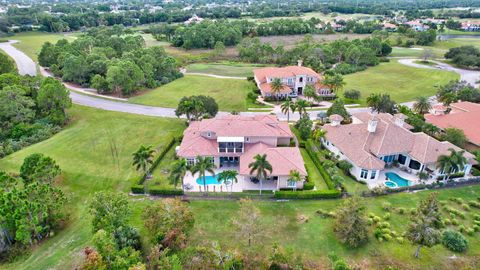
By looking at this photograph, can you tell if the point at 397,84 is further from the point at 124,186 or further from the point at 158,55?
the point at 124,186

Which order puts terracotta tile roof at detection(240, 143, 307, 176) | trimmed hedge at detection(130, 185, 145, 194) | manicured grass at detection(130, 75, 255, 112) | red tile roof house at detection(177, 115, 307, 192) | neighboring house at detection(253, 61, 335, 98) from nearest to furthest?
trimmed hedge at detection(130, 185, 145, 194)
terracotta tile roof at detection(240, 143, 307, 176)
red tile roof house at detection(177, 115, 307, 192)
manicured grass at detection(130, 75, 255, 112)
neighboring house at detection(253, 61, 335, 98)

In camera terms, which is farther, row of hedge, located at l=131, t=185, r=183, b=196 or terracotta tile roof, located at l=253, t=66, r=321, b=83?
terracotta tile roof, located at l=253, t=66, r=321, b=83

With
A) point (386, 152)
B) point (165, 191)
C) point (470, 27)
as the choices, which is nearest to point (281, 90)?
point (386, 152)

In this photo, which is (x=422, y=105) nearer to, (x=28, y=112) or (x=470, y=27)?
(x=28, y=112)

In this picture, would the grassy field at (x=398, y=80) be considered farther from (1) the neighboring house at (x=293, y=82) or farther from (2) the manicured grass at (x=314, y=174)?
(2) the manicured grass at (x=314, y=174)

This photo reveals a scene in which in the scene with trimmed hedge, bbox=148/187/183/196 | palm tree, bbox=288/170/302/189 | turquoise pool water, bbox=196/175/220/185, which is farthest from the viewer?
turquoise pool water, bbox=196/175/220/185

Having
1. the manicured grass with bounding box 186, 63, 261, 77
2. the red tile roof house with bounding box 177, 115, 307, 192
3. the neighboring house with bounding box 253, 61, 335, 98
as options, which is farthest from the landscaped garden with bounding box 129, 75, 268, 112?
the red tile roof house with bounding box 177, 115, 307, 192

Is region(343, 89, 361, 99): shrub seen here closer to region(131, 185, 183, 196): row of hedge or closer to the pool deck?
the pool deck

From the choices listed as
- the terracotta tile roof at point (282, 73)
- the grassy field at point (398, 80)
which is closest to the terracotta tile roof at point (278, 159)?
the terracotta tile roof at point (282, 73)
